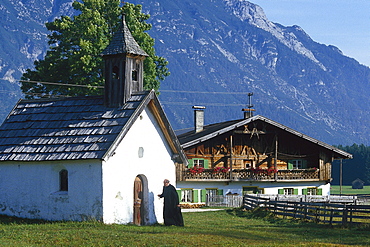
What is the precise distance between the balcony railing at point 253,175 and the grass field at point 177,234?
71.8 ft

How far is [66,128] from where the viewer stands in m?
27.1

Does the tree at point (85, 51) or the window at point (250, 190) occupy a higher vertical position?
the tree at point (85, 51)

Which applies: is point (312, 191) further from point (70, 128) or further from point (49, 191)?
point (49, 191)

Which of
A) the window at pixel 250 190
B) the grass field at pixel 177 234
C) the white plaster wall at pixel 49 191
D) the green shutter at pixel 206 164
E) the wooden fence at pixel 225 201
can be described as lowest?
the wooden fence at pixel 225 201

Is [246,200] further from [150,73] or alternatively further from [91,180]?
[91,180]

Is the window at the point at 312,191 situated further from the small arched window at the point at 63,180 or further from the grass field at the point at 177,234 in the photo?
the small arched window at the point at 63,180

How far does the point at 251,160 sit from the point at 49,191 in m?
29.7

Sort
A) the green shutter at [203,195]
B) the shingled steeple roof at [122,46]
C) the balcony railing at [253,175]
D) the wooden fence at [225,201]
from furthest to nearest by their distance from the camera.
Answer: the green shutter at [203,195]
the balcony railing at [253,175]
the wooden fence at [225,201]
the shingled steeple roof at [122,46]

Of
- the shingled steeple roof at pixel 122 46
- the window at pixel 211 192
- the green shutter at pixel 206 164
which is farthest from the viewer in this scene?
the green shutter at pixel 206 164

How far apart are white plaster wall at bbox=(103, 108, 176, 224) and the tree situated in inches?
774

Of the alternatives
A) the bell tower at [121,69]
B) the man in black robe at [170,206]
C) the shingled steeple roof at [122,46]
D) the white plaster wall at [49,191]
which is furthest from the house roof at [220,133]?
the man in black robe at [170,206]

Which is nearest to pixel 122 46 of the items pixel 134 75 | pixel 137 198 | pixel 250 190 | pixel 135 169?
pixel 134 75

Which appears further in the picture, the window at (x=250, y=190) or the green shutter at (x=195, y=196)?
the window at (x=250, y=190)

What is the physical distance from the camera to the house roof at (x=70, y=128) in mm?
25750
